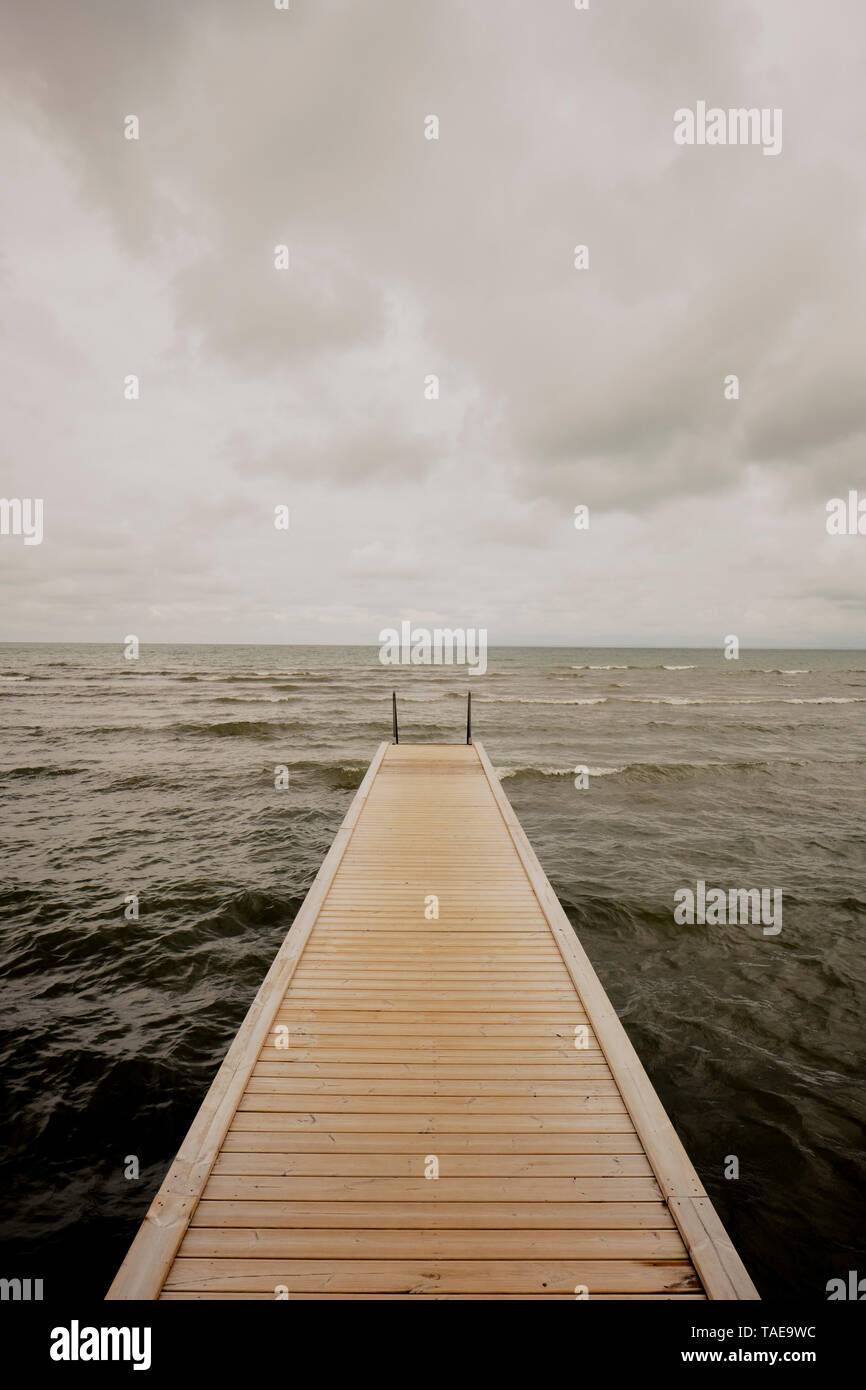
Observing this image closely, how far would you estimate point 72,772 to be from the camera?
18.4 m

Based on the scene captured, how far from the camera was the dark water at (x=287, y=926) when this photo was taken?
4.82 meters

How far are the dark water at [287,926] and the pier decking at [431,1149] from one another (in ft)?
5.68

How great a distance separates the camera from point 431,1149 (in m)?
3.69

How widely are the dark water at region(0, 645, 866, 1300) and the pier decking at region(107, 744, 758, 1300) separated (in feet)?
5.68

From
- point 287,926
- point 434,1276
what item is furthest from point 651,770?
point 434,1276

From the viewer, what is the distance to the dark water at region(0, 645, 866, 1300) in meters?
4.82

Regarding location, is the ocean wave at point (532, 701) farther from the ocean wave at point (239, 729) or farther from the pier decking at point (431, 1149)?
the pier decking at point (431, 1149)

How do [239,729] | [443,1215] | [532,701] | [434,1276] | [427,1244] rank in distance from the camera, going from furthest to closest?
1. [532,701]
2. [239,729]
3. [443,1215]
4. [427,1244]
5. [434,1276]

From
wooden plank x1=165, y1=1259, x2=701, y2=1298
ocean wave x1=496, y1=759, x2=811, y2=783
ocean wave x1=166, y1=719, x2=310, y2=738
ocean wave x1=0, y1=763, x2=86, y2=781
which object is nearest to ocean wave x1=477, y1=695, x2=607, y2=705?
ocean wave x1=166, y1=719, x2=310, y2=738

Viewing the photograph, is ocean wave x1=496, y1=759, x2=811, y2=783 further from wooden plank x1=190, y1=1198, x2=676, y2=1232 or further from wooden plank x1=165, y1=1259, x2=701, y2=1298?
wooden plank x1=165, y1=1259, x2=701, y2=1298

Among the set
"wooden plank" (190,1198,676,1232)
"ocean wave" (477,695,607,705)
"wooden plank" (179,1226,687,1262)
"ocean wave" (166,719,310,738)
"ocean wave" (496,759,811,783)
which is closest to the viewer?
"wooden plank" (179,1226,687,1262)

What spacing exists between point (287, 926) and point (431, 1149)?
5918 millimetres

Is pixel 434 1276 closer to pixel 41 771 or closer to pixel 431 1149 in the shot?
pixel 431 1149
